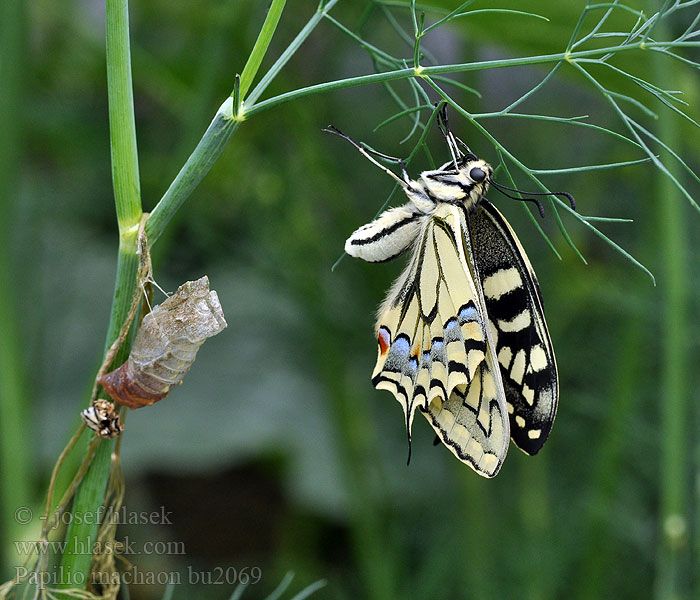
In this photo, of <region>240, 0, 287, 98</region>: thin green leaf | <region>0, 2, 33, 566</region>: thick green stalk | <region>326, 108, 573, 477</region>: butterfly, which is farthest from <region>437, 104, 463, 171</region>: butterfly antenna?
<region>0, 2, 33, 566</region>: thick green stalk

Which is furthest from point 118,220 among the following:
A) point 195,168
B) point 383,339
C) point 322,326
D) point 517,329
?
point 322,326

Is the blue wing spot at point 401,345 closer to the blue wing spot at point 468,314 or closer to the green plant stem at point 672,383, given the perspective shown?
the blue wing spot at point 468,314

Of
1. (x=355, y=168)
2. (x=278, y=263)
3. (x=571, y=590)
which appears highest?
(x=355, y=168)

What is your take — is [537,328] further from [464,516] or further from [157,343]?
[464,516]

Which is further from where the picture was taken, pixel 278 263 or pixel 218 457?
pixel 218 457

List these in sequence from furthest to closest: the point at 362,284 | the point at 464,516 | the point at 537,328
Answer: the point at 362,284 < the point at 464,516 < the point at 537,328

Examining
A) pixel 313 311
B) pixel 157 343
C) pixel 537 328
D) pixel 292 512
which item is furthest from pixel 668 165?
pixel 292 512

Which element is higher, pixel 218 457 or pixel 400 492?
pixel 218 457
